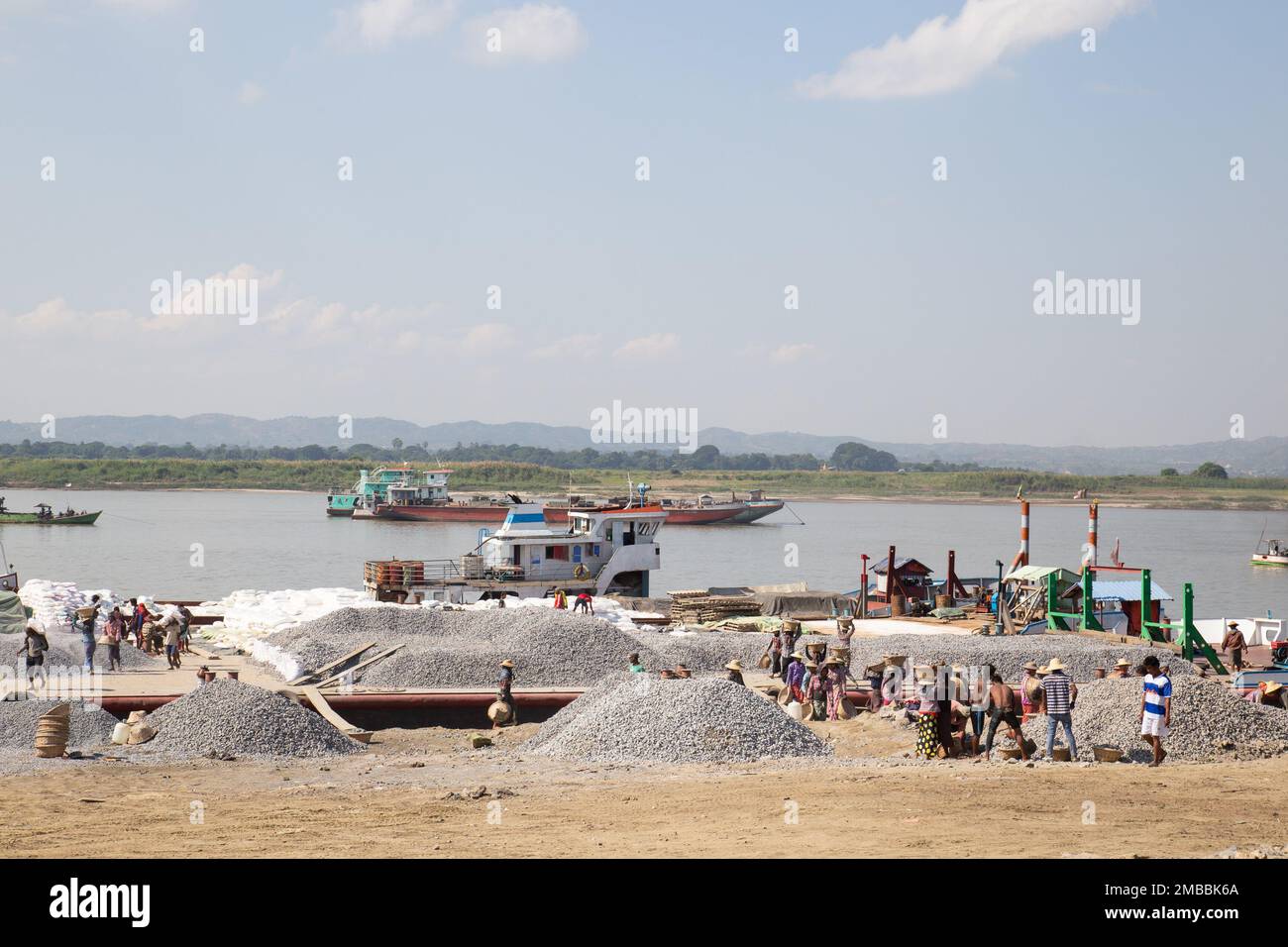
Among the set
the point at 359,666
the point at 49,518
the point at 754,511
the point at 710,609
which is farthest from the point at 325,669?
the point at 754,511

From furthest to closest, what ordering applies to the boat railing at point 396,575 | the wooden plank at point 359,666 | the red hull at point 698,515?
the red hull at point 698,515
the boat railing at point 396,575
the wooden plank at point 359,666

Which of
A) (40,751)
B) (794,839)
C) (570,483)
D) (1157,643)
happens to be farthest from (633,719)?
(570,483)

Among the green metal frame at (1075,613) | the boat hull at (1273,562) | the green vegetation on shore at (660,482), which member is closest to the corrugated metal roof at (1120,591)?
the green metal frame at (1075,613)

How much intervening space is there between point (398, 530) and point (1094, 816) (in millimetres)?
93329

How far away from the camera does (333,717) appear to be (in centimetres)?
1997

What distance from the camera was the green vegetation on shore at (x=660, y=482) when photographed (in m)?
171

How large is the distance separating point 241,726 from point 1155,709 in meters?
11.6

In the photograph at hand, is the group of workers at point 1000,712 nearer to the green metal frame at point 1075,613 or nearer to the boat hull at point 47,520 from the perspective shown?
the green metal frame at point 1075,613

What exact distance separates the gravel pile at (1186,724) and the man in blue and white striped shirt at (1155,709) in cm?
36

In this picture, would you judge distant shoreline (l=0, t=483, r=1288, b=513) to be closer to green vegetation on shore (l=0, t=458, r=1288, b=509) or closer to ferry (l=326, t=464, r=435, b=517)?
green vegetation on shore (l=0, t=458, r=1288, b=509)

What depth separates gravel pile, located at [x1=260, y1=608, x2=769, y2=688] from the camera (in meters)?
23.5

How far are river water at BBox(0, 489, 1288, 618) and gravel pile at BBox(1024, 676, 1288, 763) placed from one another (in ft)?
103
